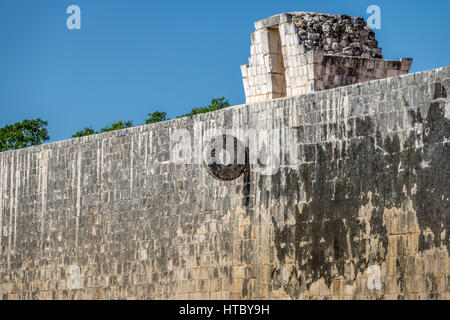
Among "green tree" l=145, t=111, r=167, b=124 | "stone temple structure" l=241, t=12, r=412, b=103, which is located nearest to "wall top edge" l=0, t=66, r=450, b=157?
"stone temple structure" l=241, t=12, r=412, b=103

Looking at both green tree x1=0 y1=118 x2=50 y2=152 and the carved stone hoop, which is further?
green tree x1=0 y1=118 x2=50 y2=152

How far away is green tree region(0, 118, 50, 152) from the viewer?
3356cm

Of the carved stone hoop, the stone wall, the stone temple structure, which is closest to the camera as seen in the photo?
A: the stone wall

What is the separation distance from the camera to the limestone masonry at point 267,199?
1120cm

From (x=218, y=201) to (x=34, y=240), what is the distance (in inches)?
189

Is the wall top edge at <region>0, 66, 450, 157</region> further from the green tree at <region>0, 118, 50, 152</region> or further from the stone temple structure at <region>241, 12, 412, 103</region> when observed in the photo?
the green tree at <region>0, 118, 50, 152</region>

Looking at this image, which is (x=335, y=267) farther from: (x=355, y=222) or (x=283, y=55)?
(x=283, y=55)

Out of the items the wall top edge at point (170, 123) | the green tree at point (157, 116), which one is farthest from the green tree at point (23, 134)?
the wall top edge at point (170, 123)

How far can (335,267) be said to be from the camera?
1195cm

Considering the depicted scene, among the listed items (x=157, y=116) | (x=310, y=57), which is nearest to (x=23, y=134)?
(x=157, y=116)

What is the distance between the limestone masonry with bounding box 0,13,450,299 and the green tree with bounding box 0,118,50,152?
50.9ft

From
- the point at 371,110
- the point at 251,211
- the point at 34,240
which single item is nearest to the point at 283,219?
the point at 251,211

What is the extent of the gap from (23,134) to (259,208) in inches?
868

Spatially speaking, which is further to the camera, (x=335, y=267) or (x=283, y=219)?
(x=283, y=219)
